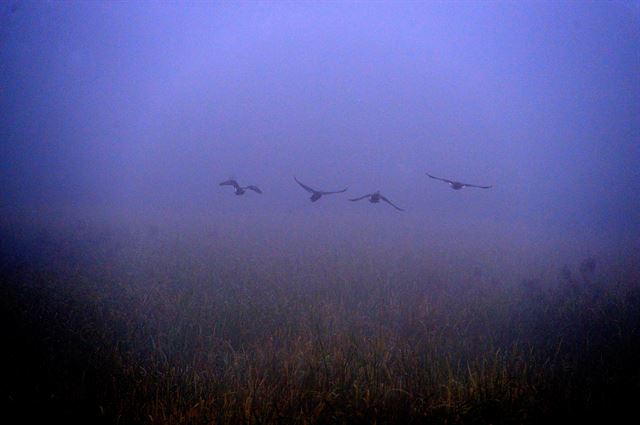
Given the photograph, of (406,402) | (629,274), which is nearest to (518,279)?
(629,274)

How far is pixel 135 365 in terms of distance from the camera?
170 inches

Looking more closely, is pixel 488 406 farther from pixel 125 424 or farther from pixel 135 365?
pixel 135 365

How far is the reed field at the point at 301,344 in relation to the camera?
3.47 m

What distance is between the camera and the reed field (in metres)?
3.47

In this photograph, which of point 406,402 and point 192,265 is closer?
point 406,402

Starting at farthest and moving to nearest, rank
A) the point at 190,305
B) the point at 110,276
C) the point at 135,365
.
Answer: the point at 110,276 → the point at 190,305 → the point at 135,365

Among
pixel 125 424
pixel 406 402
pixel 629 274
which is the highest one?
pixel 629 274

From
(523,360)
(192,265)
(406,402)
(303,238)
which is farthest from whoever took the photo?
(303,238)

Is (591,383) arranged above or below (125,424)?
above

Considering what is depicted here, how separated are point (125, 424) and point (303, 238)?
1328cm

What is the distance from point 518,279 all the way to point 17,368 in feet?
38.7

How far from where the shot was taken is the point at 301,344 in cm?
511

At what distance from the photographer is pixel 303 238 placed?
16.5m

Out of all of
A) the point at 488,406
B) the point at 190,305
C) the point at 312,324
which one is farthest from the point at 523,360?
the point at 190,305
